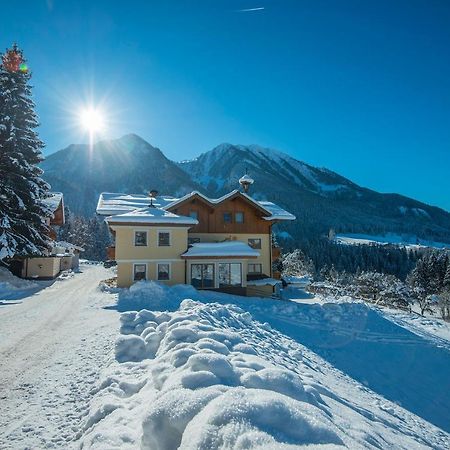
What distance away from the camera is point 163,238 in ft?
72.9

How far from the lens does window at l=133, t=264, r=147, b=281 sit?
21.6 metres

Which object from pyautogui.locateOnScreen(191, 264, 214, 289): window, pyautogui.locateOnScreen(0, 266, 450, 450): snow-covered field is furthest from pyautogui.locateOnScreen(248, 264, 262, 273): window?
pyautogui.locateOnScreen(0, 266, 450, 450): snow-covered field

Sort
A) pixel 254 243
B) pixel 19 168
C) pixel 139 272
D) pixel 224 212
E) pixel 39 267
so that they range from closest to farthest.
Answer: pixel 139 272
pixel 19 168
pixel 224 212
pixel 254 243
pixel 39 267

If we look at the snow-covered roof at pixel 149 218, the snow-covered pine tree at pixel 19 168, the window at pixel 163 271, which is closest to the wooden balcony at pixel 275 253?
the snow-covered roof at pixel 149 218

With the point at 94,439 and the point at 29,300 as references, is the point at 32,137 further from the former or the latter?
the point at 94,439

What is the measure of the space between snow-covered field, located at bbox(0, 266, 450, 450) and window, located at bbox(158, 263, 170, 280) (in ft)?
17.1

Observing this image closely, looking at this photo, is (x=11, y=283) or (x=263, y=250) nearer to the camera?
(x=11, y=283)

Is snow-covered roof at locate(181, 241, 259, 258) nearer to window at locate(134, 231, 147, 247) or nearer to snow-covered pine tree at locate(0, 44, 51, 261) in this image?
window at locate(134, 231, 147, 247)

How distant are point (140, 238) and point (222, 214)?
7967 mm

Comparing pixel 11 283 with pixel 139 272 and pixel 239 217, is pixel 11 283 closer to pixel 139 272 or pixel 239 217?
pixel 139 272

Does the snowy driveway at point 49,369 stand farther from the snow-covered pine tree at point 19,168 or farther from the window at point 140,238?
the snow-covered pine tree at point 19,168

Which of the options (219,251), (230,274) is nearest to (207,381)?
(219,251)

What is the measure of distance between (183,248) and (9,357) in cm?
1481

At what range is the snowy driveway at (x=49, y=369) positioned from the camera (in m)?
4.80
